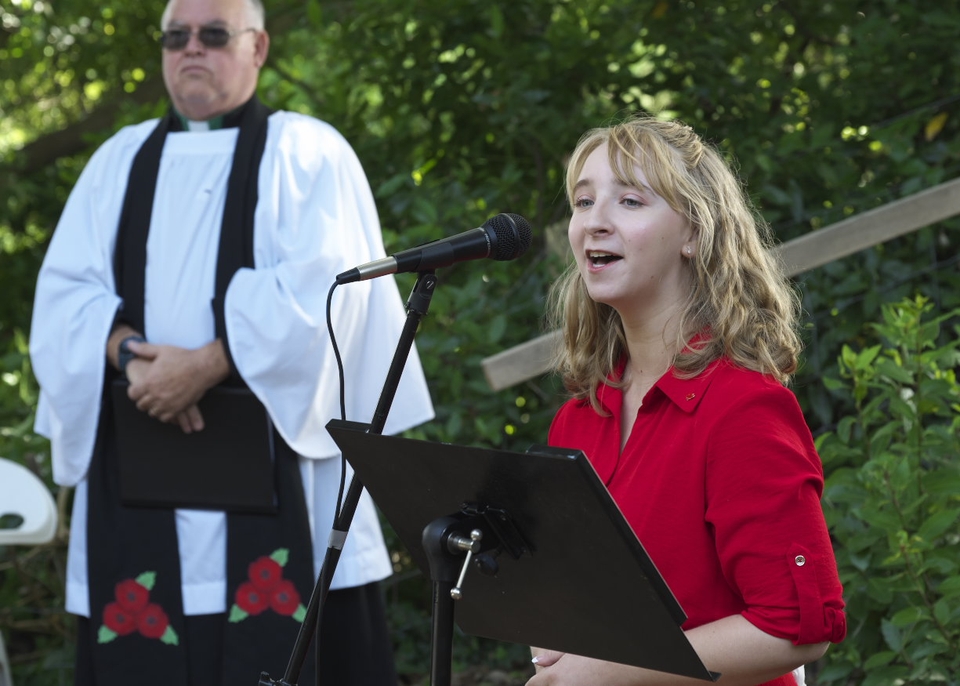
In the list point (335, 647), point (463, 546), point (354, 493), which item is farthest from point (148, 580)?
point (463, 546)

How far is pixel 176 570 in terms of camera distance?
126 inches

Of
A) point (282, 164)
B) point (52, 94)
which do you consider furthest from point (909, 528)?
point (52, 94)

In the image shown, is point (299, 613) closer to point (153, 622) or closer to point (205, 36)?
point (153, 622)

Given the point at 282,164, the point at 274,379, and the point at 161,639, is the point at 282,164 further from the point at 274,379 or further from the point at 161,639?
the point at 161,639

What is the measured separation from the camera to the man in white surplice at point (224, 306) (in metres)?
3.14

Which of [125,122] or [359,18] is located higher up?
[359,18]

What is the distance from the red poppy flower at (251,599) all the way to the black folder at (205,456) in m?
0.20

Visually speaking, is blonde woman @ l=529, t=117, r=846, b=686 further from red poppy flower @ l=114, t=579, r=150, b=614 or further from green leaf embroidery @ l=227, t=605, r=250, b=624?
red poppy flower @ l=114, t=579, r=150, b=614

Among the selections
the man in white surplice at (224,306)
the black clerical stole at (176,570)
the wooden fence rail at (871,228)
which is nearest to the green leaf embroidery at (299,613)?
the black clerical stole at (176,570)

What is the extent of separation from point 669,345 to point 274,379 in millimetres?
1400

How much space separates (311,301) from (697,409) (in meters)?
1.52

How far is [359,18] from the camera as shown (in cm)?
498

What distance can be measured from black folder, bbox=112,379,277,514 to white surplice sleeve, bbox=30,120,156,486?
0.11 m

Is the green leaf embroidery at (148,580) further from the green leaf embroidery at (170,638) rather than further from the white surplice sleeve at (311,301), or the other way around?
the white surplice sleeve at (311,301)
